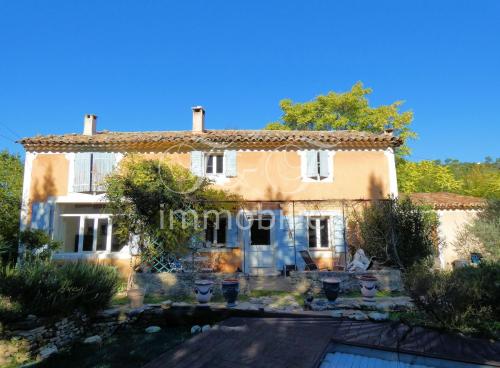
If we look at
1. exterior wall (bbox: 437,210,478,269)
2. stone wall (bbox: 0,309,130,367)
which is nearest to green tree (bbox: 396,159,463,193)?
exterior wall (bbox: 437,210,478,269)

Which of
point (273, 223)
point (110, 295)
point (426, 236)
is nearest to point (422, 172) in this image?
point (426, 236)

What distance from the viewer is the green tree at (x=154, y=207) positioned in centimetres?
1079

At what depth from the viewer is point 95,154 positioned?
44.6 feet

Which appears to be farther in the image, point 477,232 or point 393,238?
point 477,232

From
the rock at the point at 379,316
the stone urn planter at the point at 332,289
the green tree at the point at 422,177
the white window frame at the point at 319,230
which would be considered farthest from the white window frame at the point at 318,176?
the green tree at the point at 422,177

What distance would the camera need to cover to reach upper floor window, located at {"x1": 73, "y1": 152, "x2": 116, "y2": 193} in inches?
522

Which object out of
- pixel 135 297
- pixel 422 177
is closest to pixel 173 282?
pixel 135 297

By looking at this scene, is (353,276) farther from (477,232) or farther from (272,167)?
(477,232)

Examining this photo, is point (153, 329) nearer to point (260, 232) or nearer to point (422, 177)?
point (260, 232)

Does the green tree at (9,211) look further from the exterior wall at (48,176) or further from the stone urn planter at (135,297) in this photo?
the stone urn planter at (135,297)

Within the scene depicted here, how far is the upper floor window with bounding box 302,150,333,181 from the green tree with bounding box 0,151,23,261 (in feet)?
34.3

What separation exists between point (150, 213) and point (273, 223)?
4776mm

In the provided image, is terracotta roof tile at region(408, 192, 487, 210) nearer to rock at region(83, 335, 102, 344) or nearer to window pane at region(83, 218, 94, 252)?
rock at region(83, 335, 102, 344)

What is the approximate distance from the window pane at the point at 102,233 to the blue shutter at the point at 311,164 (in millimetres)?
8750
